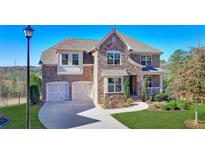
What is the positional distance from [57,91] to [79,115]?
4.92ft

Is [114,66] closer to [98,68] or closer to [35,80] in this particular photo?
[98,68]

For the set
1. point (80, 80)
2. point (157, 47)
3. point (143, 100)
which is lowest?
point (143, 100)

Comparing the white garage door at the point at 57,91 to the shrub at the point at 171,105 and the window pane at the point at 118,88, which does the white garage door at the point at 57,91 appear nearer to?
the window pane at the point at 118,88

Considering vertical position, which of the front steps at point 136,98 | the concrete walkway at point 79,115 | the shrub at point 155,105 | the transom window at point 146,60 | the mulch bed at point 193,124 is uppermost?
the transom window at point 146,60

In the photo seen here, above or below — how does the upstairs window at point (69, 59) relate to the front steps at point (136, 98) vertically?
above

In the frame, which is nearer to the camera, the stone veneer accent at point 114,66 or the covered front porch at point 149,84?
the stone veneer accent at point 114,66

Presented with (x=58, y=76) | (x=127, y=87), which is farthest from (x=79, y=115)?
(x=127, y=87)

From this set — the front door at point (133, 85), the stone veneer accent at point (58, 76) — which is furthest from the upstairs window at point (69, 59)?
the front door at point (133, 85)

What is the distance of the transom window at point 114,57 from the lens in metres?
9.88

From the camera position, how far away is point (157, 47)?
8.91 m
